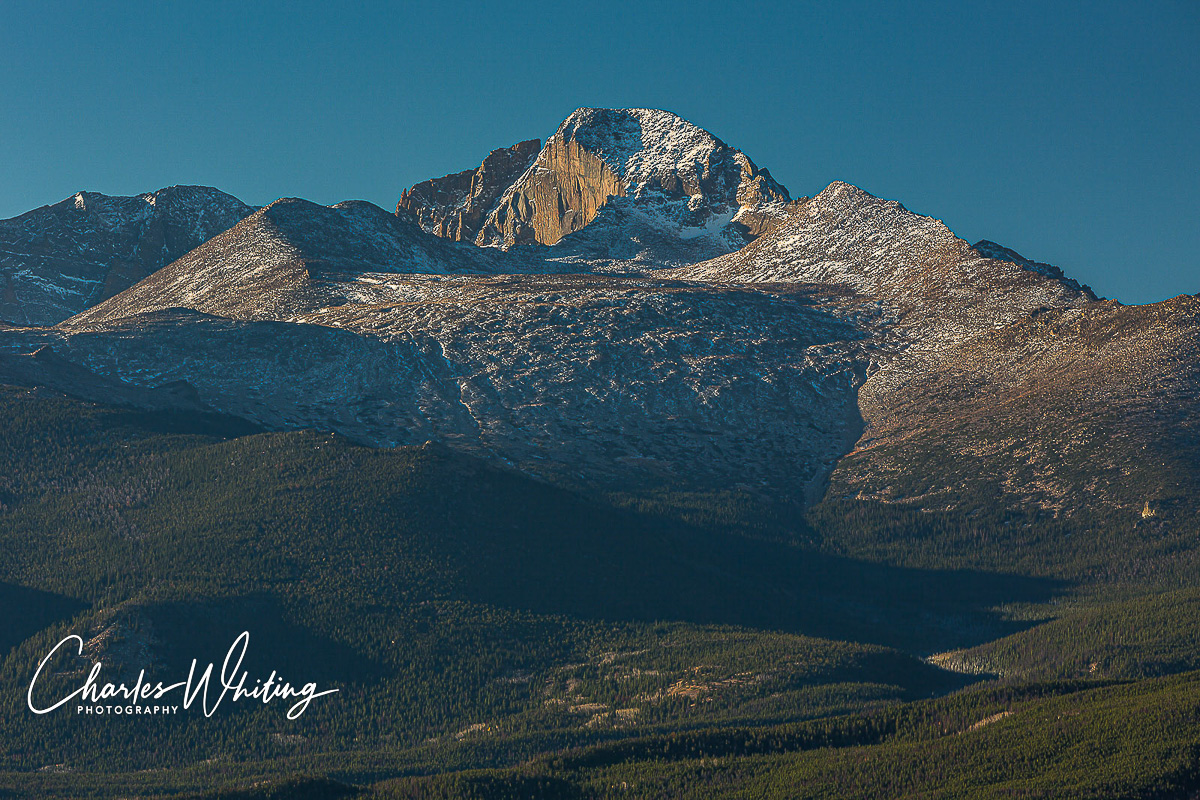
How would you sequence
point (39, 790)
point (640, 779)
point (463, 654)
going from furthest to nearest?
point (463, 654), point (39, 790), point (640, 779)

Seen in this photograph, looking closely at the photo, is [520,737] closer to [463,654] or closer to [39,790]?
[463,654]

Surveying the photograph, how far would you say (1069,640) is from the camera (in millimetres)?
197250

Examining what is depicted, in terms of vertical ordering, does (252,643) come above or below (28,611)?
below

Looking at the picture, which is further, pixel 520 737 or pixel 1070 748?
pixel 520 737

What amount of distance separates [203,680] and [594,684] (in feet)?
162

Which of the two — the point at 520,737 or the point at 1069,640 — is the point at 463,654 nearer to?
the point at 520,737

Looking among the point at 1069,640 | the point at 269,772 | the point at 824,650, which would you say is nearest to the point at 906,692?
the point at 824,650

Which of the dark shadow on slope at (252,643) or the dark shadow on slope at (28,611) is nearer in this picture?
the dark shadow on slope at (252,643)

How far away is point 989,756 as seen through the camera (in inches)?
5157

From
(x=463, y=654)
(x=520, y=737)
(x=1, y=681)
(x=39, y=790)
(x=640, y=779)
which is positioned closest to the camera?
(x=640, y=779)

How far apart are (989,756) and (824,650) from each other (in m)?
63.7

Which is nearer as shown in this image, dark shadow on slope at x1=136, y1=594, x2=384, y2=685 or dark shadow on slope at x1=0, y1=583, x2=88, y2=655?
dark shadow on slope at x1=136, y1=594, x2=384, y2=685

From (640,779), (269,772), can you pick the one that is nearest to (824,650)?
(640,779)

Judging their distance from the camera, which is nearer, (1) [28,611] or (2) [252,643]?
(2) [252,643]
